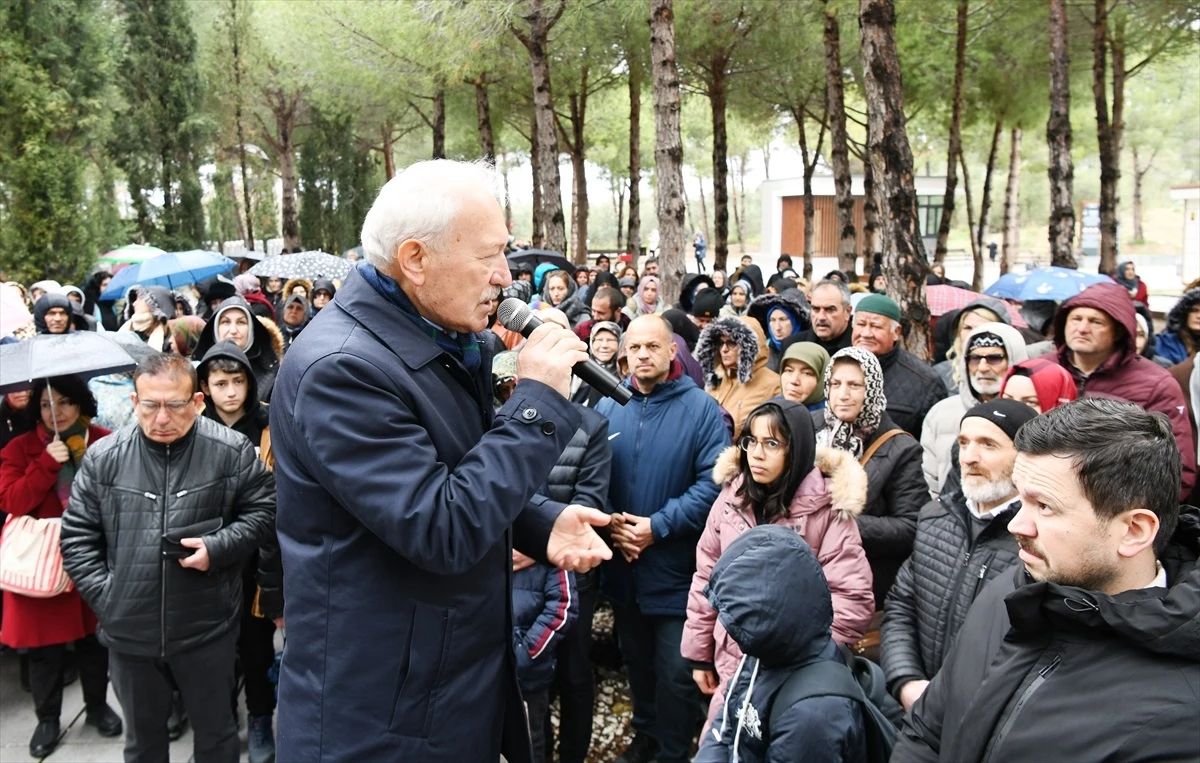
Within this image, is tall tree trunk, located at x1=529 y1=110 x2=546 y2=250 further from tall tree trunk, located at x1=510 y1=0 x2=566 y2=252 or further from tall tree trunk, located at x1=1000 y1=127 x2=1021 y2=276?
tall tree trunk, located at x1=1000 y1=127 x2=1021 y2=276

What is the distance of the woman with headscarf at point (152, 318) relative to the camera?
8.12 meters

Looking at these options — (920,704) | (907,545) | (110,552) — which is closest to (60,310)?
(110,552)

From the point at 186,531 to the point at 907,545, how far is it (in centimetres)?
315

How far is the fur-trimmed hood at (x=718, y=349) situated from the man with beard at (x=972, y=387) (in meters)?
1.36

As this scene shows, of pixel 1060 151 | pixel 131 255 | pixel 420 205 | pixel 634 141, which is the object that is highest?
pixel 634 141

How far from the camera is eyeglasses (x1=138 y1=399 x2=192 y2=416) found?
377 centimetres

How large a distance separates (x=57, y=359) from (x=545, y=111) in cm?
1145

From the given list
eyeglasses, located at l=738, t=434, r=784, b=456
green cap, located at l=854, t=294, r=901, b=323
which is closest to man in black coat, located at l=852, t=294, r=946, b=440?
green cap, located at l=854, t=294, r=901, b=323

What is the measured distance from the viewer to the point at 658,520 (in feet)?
14.1

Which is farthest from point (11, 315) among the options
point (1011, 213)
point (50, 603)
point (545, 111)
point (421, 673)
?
point (1011, 213)

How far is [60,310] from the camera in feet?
27.2

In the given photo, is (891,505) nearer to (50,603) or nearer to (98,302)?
(50,603)

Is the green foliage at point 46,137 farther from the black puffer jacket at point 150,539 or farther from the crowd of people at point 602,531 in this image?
the black puffer jacket at point 150,539

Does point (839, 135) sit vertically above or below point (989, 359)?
above
